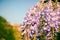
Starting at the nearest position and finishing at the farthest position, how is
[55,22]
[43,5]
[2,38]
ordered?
1. [2,38]
2. [55,22]
3. [43,5]

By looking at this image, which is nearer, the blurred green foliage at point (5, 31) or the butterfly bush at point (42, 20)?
the blurred green foliage at point (5, 31)

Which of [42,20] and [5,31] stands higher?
[42,20]

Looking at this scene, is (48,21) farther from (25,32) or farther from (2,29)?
(2,29)

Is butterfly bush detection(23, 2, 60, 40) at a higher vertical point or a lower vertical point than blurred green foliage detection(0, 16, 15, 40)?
higher

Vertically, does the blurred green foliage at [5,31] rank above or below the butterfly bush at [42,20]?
below

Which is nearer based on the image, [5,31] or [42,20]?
[5,31]

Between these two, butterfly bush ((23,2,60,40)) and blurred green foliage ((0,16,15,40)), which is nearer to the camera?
blurred green foliage ((0,16,15,40))

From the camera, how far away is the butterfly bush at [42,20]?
14.3 feet

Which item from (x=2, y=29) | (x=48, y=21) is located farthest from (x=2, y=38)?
(x=48, y=21)

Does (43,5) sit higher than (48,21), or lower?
higher

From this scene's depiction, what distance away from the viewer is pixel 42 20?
14.6 ft

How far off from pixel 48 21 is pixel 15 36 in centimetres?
186

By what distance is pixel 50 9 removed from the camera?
177 inches

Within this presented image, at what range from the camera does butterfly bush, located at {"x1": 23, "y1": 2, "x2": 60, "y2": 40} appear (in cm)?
437
